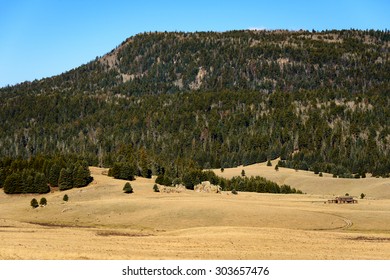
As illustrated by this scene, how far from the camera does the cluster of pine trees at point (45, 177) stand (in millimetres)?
118062

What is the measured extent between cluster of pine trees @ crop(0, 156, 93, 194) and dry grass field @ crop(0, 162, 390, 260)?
2.83m

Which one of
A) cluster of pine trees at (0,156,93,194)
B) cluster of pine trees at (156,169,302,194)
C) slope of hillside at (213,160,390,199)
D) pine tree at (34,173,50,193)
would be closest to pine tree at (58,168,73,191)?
cluster of pine trees at (0,156,93,194)

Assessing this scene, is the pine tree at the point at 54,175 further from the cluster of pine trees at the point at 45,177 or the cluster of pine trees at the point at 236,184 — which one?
the cluster of pine trees at the point at 236,184

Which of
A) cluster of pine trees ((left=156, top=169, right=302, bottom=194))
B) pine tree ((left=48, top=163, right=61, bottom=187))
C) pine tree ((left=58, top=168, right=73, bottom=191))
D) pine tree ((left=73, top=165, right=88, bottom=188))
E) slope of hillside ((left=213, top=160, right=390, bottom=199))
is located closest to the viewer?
pine tree ((left=58, top=168, right=73, bottom=191))

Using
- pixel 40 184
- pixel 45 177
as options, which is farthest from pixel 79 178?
pixel 40 184

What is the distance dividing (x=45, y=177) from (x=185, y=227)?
54548 millimetres

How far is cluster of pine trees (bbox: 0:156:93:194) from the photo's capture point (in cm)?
11806

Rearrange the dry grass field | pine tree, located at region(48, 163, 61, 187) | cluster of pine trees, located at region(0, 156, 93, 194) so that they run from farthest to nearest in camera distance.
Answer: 1. pine tree, located at region(48, 163, 61, 187)
2. cluster of pine trees, located at region(0, 156, 93, 194)
3. the dry grass field

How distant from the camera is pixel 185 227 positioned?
7700 cm

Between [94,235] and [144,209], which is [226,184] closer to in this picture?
[144,209]

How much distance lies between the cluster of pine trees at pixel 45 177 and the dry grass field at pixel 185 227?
9.28 feet

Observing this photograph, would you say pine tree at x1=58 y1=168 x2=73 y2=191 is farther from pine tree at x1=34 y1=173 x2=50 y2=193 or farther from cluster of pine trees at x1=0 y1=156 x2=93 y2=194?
pine tree at x1=34 y1=173 x2=50 y2=193

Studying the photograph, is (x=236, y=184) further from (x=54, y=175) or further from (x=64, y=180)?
(x=54, y=175)

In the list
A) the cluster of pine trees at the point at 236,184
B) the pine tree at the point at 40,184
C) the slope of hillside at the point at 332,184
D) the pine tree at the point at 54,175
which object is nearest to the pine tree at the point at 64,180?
the pine tree at the point at 54,175
